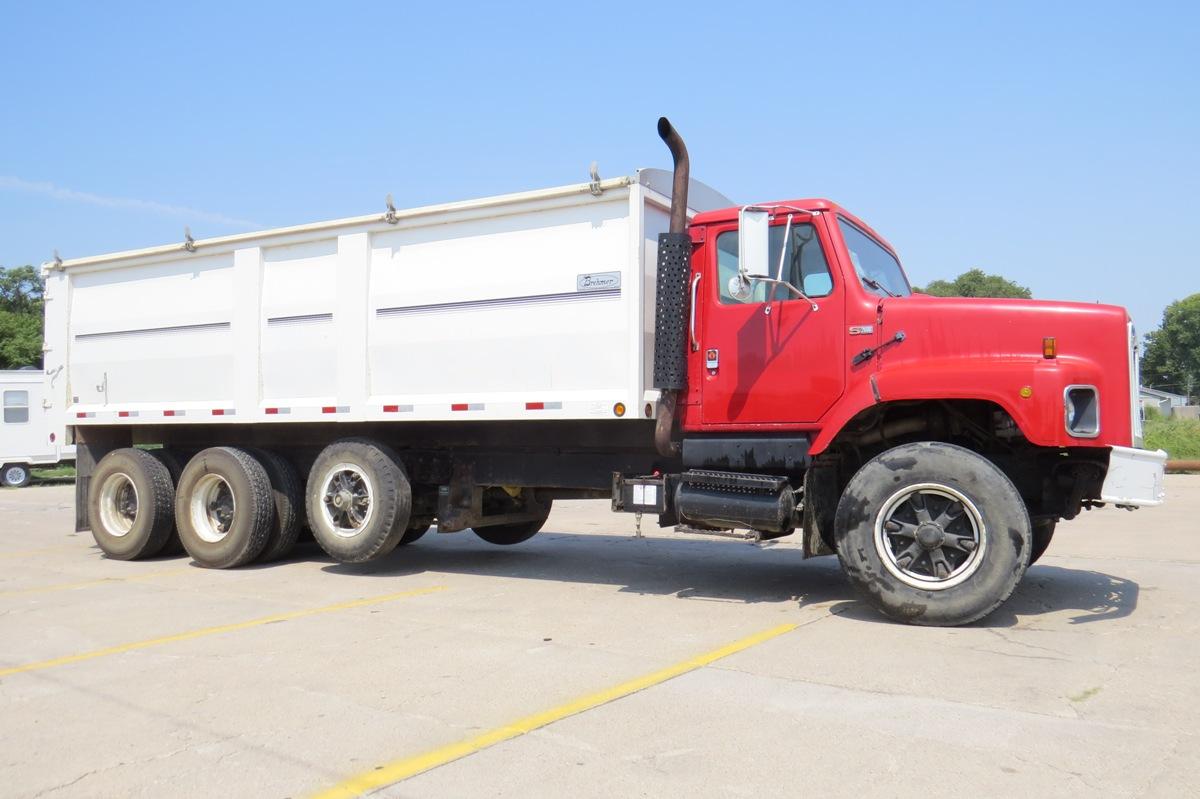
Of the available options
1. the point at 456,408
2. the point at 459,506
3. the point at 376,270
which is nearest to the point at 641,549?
the point at 459,506

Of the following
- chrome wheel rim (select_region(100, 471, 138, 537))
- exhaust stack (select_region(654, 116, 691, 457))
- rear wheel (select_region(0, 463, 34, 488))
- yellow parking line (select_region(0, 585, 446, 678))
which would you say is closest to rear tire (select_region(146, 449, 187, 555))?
chrome wheel rim (select_region(100, 471, 138, 537))

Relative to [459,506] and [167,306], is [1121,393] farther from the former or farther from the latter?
[167,306]

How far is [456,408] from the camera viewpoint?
8.10 meters

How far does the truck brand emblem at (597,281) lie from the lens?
730 centimetres

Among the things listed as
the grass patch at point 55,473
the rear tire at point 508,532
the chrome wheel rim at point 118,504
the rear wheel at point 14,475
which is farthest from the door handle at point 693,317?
the grass patch at point 55,473

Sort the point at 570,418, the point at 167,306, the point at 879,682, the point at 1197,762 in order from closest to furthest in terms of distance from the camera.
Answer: the point at 1197,762
the point at 879,682
the point at 570,418
the point at 167,306

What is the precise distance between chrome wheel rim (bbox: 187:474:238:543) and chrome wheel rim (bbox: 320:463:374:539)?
1380mm

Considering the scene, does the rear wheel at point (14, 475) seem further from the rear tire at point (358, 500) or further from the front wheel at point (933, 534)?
the front wheel at point (933, 534)

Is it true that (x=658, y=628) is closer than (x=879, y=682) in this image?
No

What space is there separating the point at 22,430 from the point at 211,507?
18.4 meters

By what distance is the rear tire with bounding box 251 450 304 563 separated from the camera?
30.6ft

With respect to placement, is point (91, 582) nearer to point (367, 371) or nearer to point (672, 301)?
point (367, 371)

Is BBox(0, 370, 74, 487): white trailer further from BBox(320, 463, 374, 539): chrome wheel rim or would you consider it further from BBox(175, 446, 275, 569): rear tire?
BBox(320, 463, 374, 539): chrome wheel rim

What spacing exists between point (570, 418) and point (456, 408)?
113cm
